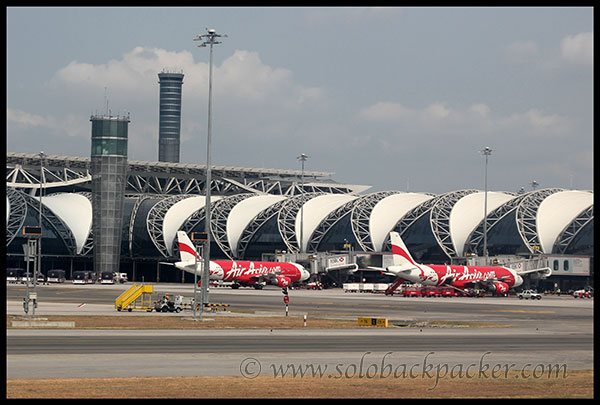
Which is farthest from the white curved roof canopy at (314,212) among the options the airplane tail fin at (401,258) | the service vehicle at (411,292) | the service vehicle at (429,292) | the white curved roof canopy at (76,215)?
the service vehicle at (429,292)

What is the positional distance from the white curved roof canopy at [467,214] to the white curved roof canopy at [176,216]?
4625cm

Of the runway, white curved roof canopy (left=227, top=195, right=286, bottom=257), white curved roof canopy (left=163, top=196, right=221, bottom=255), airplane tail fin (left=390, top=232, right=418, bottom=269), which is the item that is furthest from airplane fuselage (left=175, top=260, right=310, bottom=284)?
the runway

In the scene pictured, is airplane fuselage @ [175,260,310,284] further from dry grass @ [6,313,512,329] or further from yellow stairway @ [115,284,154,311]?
dry grass @ [6,313,512,329]

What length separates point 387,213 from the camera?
6309 inches

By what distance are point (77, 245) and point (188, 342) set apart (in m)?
130

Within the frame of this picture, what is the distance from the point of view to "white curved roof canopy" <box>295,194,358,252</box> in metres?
165

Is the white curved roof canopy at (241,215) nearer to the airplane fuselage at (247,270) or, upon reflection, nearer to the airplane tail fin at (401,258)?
the airplane fuselage at (247,270)

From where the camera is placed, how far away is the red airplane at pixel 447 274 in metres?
119

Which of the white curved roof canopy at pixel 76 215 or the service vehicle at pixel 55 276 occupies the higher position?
the white curved roof canopy at pixel 76 215

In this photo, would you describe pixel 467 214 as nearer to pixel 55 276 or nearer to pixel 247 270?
pixel 247 270

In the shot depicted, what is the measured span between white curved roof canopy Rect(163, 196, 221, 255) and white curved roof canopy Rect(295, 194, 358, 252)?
766 inches

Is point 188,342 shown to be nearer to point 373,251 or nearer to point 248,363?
point 248,363

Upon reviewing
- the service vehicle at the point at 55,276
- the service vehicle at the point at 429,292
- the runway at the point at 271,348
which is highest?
the runway at the point at 271,348

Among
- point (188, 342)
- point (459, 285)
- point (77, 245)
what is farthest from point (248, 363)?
point (77, 245)
